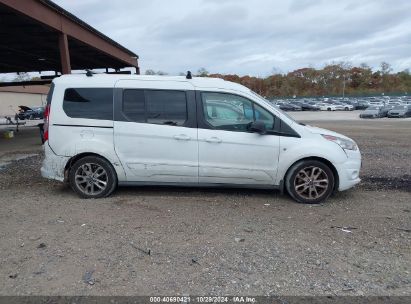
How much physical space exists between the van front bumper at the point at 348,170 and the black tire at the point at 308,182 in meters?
0.13

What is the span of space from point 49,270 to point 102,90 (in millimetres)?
3193

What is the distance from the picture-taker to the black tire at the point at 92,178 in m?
5.95

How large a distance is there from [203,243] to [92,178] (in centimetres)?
262

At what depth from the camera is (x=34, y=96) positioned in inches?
2648

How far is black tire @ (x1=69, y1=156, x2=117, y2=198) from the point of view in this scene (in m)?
5.95

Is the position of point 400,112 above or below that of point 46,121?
below

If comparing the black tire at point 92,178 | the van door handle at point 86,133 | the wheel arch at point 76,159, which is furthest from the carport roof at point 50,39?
the black tire at point 92,178

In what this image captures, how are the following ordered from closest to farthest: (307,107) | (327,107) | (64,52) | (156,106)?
(156,106) < (64,52) < (327,107) < (307,107)

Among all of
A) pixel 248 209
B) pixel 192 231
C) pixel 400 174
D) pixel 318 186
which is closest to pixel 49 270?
pixel 192 231

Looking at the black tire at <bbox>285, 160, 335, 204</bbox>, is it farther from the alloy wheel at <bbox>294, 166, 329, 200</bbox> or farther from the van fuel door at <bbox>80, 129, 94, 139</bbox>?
the van fuel door at <bbox>80, 129, 94, 139</bbox>

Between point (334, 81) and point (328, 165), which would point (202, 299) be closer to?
point (328, 165)

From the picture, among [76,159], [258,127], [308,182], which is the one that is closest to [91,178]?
[76,159]

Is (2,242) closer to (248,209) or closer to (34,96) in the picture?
(248,209)

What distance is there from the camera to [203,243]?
13.8 feet
